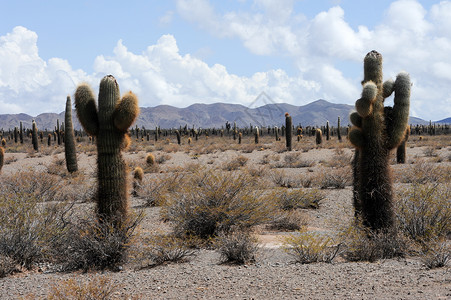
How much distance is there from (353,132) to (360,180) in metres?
1.01

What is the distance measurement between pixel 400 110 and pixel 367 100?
0.93 m

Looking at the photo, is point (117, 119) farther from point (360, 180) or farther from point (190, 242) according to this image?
point (360, 180)

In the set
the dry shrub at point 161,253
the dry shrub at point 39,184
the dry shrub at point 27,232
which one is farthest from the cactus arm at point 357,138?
the dry shrub at point 39,184

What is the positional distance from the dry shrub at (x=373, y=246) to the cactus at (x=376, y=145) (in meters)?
0.35

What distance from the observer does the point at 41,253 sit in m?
7.64

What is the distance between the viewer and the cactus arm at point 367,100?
27.3 feet

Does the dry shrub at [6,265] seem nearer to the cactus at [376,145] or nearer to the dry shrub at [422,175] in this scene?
the cactus at [376,145]

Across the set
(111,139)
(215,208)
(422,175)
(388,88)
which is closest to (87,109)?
(111,139)

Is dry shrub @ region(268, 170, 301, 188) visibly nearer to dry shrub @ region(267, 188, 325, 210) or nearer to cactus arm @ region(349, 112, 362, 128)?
dry shrub @ region(267, 188, 325, 210)

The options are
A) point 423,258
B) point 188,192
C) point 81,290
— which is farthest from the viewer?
point 188,192

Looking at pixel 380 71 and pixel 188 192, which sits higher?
pixel 380 71

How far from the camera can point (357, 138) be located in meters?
8.65

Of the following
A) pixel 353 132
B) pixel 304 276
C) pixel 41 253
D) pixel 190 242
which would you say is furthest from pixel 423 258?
pixel 41 253

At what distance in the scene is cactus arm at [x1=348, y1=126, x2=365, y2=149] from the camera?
8602mm
